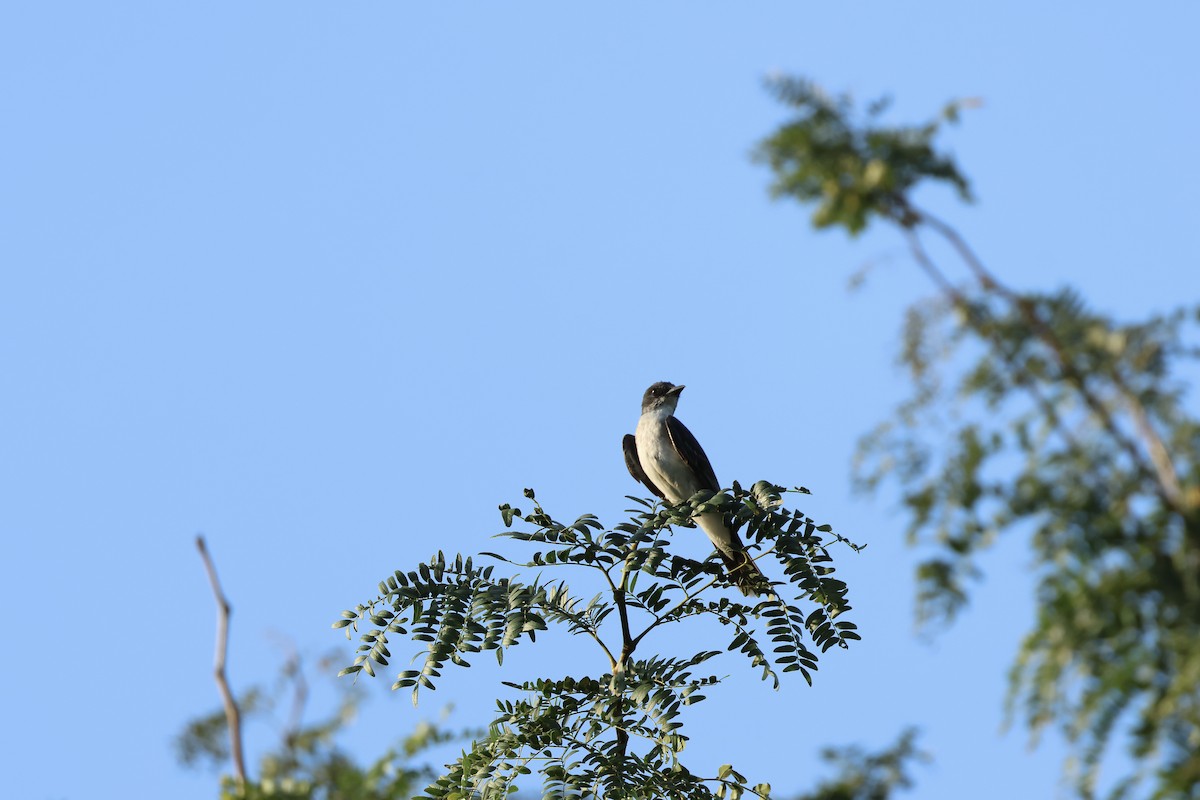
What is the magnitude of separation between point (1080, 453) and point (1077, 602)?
0.78 metres

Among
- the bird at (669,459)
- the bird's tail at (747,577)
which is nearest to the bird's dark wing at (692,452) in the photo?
the bird at (669,459)

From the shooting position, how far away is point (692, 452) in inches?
345

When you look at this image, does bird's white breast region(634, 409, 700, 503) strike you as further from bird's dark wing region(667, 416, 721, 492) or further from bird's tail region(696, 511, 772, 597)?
bird's tail region(696, 511, 772, 597)

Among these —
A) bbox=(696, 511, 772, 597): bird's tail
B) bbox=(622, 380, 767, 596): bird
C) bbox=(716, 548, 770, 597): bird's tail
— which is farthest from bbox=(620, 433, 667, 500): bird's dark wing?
bbox=(716, 548, 770, 597): bird's tail

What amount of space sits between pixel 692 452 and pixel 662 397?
681 millimetres

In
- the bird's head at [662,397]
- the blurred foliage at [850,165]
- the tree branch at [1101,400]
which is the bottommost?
the tree branch at [1101,400]

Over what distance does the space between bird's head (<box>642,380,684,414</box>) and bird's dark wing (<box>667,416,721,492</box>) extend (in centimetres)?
35

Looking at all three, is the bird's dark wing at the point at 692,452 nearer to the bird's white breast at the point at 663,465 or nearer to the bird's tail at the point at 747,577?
the bird's white breast at the point at 663,465

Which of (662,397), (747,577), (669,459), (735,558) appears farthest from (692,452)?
(747,577)

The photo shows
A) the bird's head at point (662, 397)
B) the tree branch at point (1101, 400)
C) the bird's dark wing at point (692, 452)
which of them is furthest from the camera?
the bird's head at point (662, 397)

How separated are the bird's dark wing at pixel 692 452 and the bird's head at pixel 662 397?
347 millimetres

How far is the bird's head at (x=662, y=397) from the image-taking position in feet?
30.4

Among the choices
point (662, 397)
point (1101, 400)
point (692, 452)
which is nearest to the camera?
point (1101, 400)

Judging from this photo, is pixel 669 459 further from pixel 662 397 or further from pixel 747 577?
pixel 747 577
